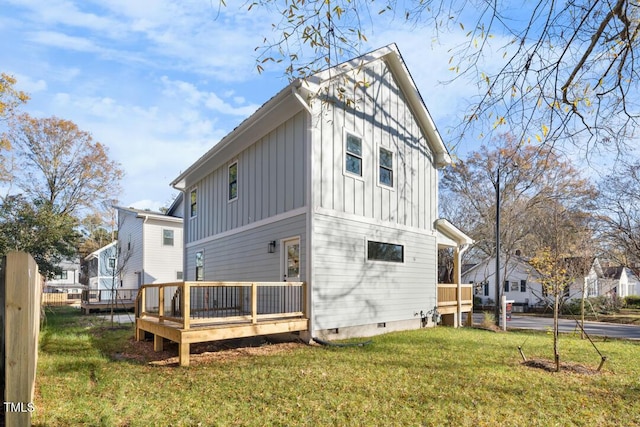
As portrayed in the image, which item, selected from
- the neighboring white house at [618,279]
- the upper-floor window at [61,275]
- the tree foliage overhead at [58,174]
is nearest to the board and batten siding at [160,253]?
the tree foliage overhead at [58,174]

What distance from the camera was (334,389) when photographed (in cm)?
543

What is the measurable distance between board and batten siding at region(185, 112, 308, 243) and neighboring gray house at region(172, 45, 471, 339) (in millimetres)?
36

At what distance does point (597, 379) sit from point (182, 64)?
846 centimetres

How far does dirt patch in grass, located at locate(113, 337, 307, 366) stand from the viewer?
748cm

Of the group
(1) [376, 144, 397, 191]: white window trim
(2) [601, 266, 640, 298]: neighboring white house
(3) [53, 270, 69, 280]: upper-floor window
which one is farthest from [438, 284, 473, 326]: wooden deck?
(2) [601, 266, 640, 298]: neighboring white house

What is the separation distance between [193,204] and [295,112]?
746cm

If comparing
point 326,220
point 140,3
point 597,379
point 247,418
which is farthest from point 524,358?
point 140,3

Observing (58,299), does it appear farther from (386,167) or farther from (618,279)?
(618,279)

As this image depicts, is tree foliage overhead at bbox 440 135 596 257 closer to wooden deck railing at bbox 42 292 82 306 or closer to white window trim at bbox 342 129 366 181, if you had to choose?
white window trim at bbox 342 129 366 181

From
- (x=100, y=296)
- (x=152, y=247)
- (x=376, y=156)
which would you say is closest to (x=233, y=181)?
(x=376, y=156)

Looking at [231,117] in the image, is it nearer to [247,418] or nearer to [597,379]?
[247,418]

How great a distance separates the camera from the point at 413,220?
40.4 ft

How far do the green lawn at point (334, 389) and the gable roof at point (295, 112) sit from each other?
5.14m

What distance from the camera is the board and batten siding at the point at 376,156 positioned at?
9.62 meters
